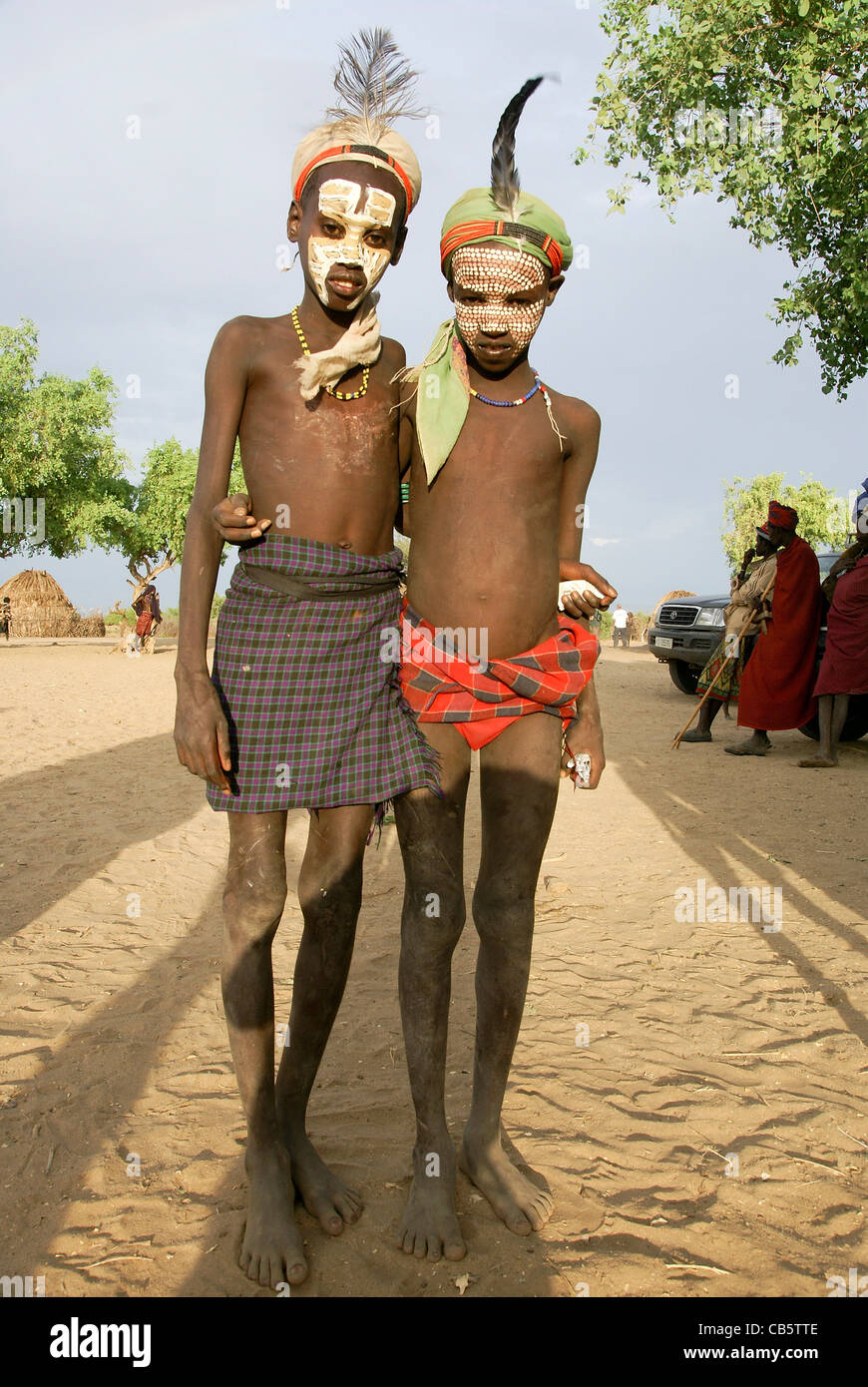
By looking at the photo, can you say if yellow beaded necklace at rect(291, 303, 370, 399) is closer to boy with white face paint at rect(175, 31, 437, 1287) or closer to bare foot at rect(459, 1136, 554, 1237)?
boy with white face paint at rect(175, 31, 437, 1287)

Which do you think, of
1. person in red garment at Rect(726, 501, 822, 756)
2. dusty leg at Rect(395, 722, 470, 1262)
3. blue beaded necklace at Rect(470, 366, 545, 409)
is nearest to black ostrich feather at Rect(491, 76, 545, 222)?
blue beaded necklace at Rect(470, 366, 545, 409)

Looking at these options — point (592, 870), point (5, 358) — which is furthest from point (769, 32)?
point (5, 358)

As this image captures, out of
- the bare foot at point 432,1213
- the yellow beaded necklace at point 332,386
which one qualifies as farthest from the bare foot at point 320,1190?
the yellow beaded necklace at point 332,386

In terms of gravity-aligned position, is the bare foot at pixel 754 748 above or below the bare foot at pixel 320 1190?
above

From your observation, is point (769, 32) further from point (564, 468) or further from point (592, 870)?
point (564, 468)

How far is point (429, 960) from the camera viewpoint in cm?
210

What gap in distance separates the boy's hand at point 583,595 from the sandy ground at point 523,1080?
1379mm

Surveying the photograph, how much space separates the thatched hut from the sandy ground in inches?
958

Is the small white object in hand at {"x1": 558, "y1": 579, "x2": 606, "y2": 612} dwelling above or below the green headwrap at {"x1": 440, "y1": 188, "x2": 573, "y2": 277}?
below

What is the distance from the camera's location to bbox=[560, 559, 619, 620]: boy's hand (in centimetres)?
229

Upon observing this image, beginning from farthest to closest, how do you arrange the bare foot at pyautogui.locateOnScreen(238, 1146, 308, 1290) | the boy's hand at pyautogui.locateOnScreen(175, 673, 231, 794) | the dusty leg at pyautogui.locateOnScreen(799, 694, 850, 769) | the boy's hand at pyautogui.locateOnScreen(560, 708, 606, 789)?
1. the dusty leg at pyautogui.locateOnScreen(799, 694, 850, 769)
2. the boy's hand at pyautogui.locateOnScreen(560, 708, 606, 789)
3. the boy's hand at pyautogui.locateOnScreen(175, 673, 231, 794)
4. the bare foot at pyautogui.locateOnScreen(238, 1146, 308, 1290)

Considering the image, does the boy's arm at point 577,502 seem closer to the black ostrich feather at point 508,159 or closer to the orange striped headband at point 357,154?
the black ostrich feather at point 508,159

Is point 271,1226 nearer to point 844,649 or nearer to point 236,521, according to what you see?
point 236,521

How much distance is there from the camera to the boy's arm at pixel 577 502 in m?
2.29
